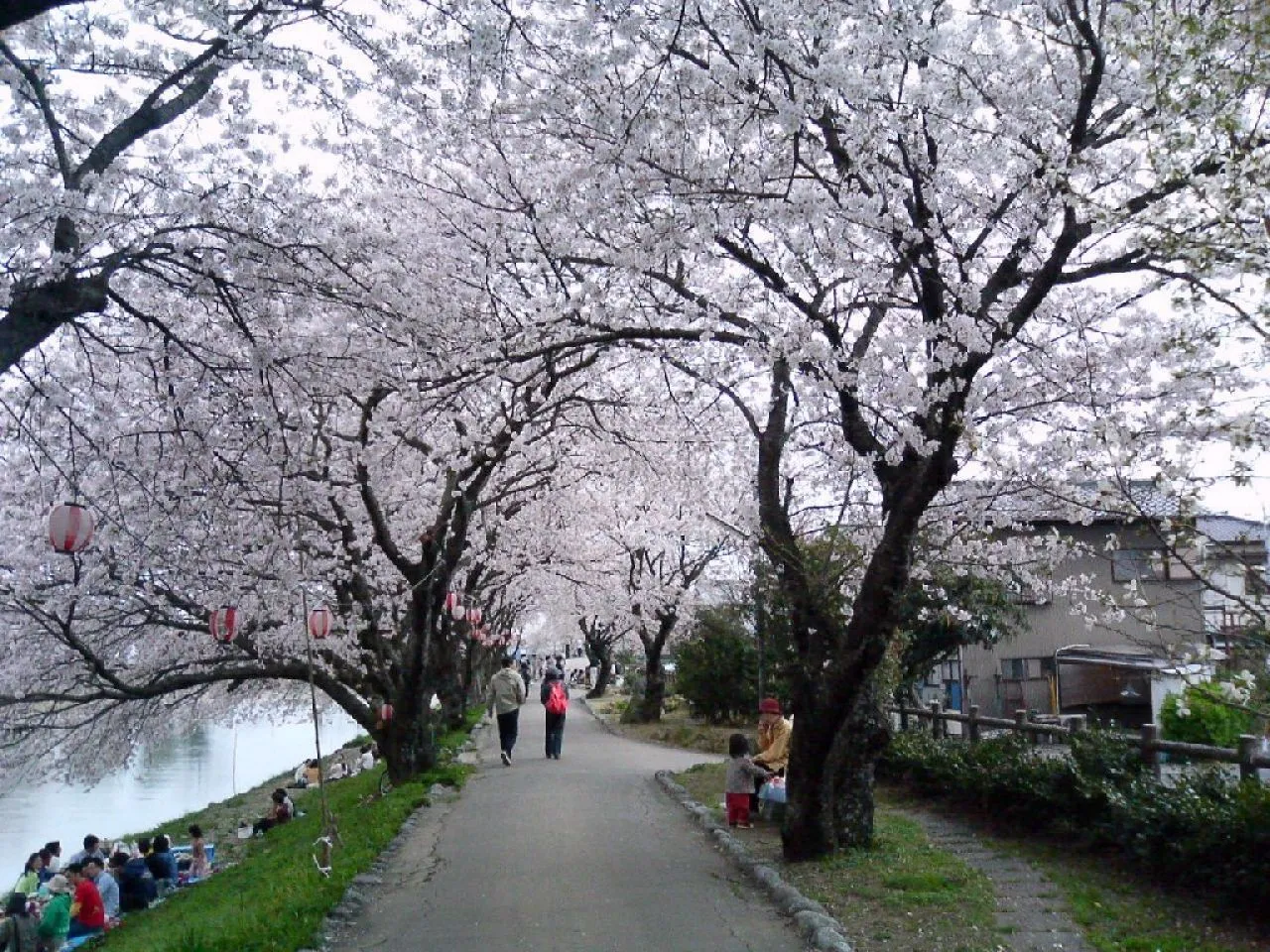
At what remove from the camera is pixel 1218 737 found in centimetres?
1473

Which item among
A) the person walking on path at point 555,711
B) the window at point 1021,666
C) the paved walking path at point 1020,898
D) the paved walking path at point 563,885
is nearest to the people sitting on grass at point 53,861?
the paved walking path at point 563,885

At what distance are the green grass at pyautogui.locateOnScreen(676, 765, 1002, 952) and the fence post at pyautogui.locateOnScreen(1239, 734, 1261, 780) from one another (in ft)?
6.65

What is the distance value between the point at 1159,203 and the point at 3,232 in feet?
23.9

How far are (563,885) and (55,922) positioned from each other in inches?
319

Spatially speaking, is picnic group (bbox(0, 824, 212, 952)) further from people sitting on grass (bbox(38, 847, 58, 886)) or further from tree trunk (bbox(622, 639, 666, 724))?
tree trunk (bbox(622, 639, 666, 724))

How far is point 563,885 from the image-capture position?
30.6 feet

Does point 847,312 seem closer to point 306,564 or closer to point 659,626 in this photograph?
point 306,564

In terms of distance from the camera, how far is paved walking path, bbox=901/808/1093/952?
281 inches

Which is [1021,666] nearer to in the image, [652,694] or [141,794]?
[652,694]

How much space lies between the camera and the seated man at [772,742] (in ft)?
40.4

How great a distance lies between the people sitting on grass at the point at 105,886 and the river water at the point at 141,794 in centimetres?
639

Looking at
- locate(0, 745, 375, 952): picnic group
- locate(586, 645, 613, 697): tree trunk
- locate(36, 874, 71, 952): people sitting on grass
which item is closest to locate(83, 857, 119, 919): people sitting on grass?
locate(0, 745, 375, 952): picnic group

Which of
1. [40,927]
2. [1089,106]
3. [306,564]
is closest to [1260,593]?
[1089,106]

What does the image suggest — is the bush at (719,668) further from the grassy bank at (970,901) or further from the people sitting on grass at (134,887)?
the grassy bank at (970,901)
